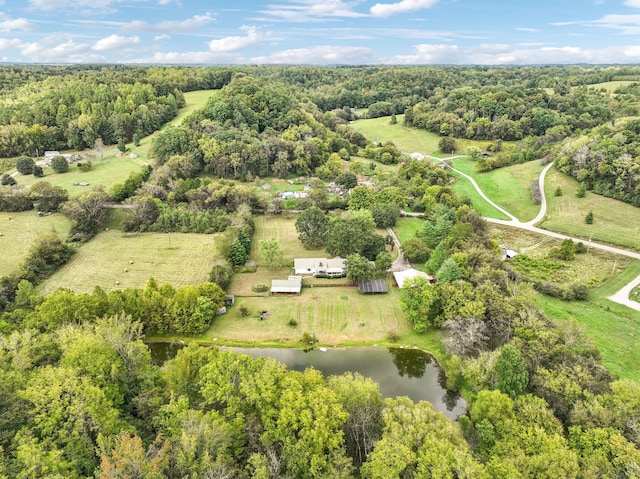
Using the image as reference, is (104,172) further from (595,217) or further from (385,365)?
(595,217)

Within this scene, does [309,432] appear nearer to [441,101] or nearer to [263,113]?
[263,113]

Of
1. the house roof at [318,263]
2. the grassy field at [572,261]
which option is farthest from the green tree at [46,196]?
the grassy field at [572,261]

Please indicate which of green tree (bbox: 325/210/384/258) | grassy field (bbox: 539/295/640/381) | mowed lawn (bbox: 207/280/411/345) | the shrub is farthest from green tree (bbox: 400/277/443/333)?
the shrub

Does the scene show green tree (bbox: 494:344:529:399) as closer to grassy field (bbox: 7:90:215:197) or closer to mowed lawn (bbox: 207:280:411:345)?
mowed lawn (bbox: 207:280:411:345)

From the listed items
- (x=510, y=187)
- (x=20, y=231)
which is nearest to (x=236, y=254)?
(x=20, y=231)

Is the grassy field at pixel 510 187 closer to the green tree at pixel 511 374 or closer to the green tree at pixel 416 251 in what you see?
the green tree at pixel 416 251

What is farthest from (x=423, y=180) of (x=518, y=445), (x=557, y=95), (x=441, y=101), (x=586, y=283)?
(x=557, y=95)
